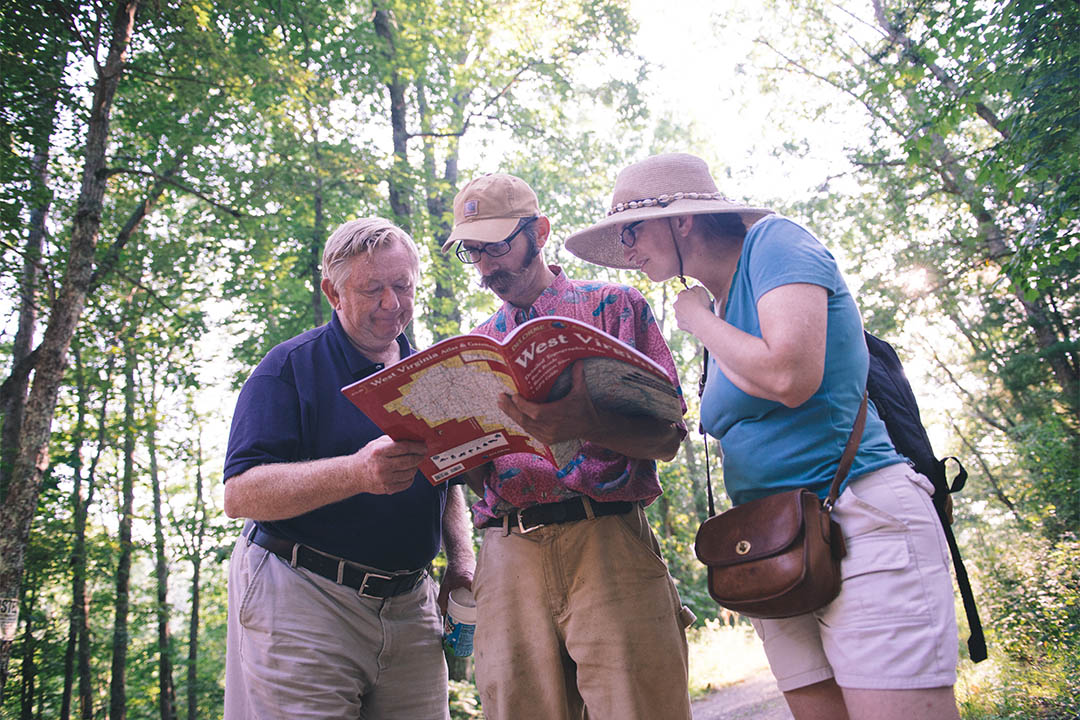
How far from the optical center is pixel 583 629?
6.66 ft

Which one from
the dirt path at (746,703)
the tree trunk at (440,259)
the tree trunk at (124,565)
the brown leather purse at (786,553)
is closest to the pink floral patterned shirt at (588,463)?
the brown leather purse at (786,553)

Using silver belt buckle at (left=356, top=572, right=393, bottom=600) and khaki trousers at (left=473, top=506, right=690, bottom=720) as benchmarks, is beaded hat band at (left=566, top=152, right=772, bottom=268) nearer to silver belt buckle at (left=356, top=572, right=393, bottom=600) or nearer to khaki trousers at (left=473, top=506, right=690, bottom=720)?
khaki trousers at (left=473, top=506, right=690, bottom=720)

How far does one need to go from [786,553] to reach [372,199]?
8636 mm

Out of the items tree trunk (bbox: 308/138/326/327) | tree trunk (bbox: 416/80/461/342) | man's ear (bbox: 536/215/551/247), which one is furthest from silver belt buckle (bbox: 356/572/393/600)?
tree trunk (bbox: 416/80/461/342)

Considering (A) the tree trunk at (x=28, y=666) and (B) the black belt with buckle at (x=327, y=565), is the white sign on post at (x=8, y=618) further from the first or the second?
(A) the tree trunk at (x=28, y=666)

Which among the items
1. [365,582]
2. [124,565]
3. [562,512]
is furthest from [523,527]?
[124,565]

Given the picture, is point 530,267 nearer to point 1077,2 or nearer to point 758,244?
point 758,244

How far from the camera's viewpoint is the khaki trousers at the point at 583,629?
1983mm

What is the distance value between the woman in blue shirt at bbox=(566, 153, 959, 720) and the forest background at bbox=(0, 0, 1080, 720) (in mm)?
4318

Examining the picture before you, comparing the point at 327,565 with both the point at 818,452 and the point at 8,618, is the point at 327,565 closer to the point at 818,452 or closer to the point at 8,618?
the point at 818,452

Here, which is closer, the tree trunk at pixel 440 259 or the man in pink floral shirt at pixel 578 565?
the man in pink floral shirt at pixel 578 565

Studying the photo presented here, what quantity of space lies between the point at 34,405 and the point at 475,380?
581cm

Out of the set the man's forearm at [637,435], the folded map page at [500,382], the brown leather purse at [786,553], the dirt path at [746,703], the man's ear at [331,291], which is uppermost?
the man's ear at [331,291]

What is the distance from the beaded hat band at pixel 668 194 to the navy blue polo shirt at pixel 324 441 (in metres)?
1.04
